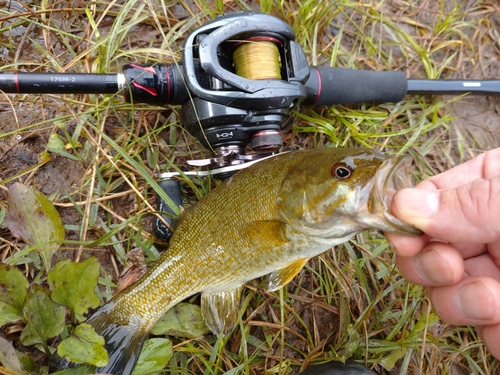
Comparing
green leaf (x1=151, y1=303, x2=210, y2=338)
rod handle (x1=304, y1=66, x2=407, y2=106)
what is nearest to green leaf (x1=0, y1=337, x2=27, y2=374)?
green leaf (x1=151, y1=303, x2=210, y2=338)

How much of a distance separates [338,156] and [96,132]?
183cm

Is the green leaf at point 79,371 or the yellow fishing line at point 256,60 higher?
the yellow fishing line at point 256,60

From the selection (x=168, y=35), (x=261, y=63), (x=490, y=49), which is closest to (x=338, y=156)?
(x=261, y=63)

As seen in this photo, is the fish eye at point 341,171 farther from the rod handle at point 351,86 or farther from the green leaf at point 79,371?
the green leaf at point 79,371

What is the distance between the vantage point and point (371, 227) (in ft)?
6.43

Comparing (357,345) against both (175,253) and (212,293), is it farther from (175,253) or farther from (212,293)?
(175,253)

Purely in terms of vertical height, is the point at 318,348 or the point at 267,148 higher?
the point at 267,148

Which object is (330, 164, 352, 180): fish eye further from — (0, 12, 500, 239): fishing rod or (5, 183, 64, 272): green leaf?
(5, 183, 64, 272): green leaf

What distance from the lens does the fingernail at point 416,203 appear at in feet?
6.10

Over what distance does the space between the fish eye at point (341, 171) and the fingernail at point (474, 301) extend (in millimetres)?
921

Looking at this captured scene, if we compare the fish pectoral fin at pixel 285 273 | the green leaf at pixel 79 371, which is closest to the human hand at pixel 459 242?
the fish pectoral fin at pixel 285 273

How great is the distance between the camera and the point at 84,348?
85.3 inches

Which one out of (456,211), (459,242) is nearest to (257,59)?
(456,211)

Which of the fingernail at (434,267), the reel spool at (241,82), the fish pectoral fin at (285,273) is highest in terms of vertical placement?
the reel spool at (241,82)
